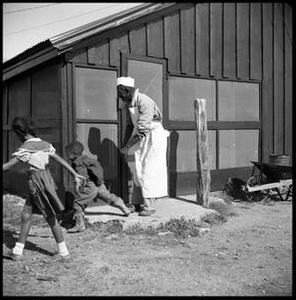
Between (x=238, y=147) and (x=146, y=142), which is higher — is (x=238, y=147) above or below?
below

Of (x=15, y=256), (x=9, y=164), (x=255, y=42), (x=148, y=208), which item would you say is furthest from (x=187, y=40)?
(x=15, y=256)

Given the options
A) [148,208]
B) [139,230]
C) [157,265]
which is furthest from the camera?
[148,208]

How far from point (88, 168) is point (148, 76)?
8.92 feet

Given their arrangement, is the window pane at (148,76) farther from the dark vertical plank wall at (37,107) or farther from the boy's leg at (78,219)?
the boy's leg at (78,219)

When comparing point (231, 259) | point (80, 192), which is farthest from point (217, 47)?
point (231, 259)

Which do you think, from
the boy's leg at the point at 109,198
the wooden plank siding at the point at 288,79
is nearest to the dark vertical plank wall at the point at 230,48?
the wooden plank siding at the point at 288,79

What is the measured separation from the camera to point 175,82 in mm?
8633

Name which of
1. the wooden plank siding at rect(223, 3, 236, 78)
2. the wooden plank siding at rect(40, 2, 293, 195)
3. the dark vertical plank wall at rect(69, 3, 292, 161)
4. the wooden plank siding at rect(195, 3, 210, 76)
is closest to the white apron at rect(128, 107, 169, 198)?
the wooden plank siding at rect(40, 2, 293, 195)

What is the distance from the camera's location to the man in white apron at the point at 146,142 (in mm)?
6539

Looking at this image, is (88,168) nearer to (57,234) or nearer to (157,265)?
(57,234)

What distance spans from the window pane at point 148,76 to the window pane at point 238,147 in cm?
210

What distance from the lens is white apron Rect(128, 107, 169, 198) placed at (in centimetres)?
666

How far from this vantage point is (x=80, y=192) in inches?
240

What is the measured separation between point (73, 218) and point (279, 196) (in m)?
5.21
